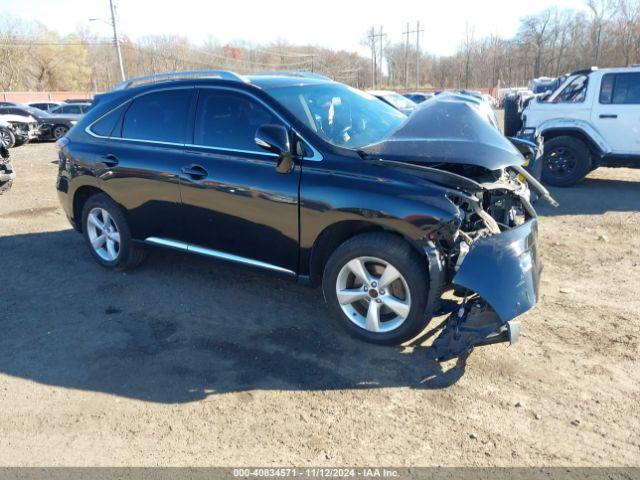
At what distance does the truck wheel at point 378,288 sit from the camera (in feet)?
11.1

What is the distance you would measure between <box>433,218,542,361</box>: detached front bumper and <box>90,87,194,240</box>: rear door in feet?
8.62

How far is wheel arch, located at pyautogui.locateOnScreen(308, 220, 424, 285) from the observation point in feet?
11.8

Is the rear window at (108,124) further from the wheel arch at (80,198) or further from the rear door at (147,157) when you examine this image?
the wheel arch at (80,198)

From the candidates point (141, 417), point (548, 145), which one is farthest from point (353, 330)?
point (548, 145)

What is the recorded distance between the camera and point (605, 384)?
321cm

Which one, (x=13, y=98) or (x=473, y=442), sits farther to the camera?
(x=13, y=98)

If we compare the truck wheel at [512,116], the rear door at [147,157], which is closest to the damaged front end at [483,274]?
the rear door at [147,157]

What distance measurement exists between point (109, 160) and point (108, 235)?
0.80 metres

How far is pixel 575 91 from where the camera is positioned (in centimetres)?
914

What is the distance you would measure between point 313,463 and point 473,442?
892 millimetres

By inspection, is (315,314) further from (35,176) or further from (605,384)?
(35,176)

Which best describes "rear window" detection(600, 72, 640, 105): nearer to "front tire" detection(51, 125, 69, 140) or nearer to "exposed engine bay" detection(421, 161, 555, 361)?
"exposed engine bay" detection(421, 161, 555, 361)

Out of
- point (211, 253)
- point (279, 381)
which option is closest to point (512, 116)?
point (211, 253)

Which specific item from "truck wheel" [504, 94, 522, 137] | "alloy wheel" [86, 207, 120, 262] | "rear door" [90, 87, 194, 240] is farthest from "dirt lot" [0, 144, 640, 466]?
"truck wheel" [504, 94, 522, 137]
